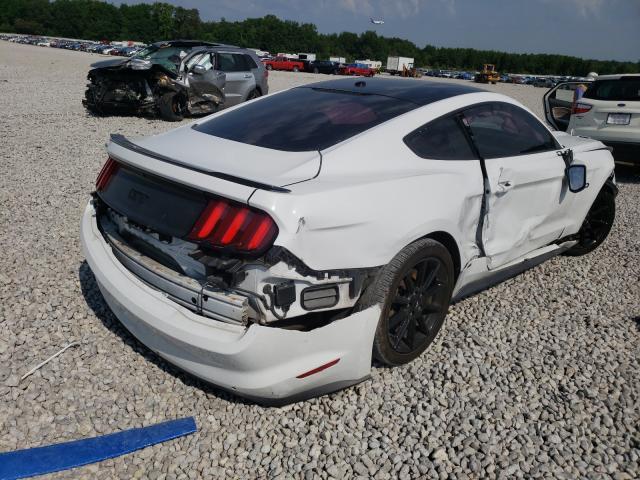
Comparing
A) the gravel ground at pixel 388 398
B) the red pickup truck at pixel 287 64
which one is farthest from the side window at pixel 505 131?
the red pickup truck at pixel 287 64

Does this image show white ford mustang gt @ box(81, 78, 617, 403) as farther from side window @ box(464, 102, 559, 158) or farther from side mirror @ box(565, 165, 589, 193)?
side mirror @ box(565, 165, 589, 193)

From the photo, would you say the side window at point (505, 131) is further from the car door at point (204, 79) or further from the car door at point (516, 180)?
the car door at point (204, 79)

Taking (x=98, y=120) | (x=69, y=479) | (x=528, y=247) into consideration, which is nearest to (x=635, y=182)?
(x=528, y=247)

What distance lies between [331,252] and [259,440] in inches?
37.1

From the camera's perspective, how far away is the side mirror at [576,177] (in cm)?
391

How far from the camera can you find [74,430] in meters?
2.47

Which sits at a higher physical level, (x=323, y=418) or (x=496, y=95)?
(x=496, y=95)

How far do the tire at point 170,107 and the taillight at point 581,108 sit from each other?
297 inches

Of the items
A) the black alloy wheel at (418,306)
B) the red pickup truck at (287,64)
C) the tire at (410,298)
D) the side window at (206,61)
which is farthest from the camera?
the red pickup truck at (287,64)

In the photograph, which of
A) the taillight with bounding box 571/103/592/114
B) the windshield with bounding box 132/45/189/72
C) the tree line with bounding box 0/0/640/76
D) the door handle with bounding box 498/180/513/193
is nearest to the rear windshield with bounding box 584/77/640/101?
the taillight with bounding box 571/103/592/114

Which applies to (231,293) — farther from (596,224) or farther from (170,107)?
(170,107)

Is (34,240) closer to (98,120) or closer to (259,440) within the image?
(259,440)

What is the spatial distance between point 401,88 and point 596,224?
261cm

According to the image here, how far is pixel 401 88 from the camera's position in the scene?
3.49 meters
